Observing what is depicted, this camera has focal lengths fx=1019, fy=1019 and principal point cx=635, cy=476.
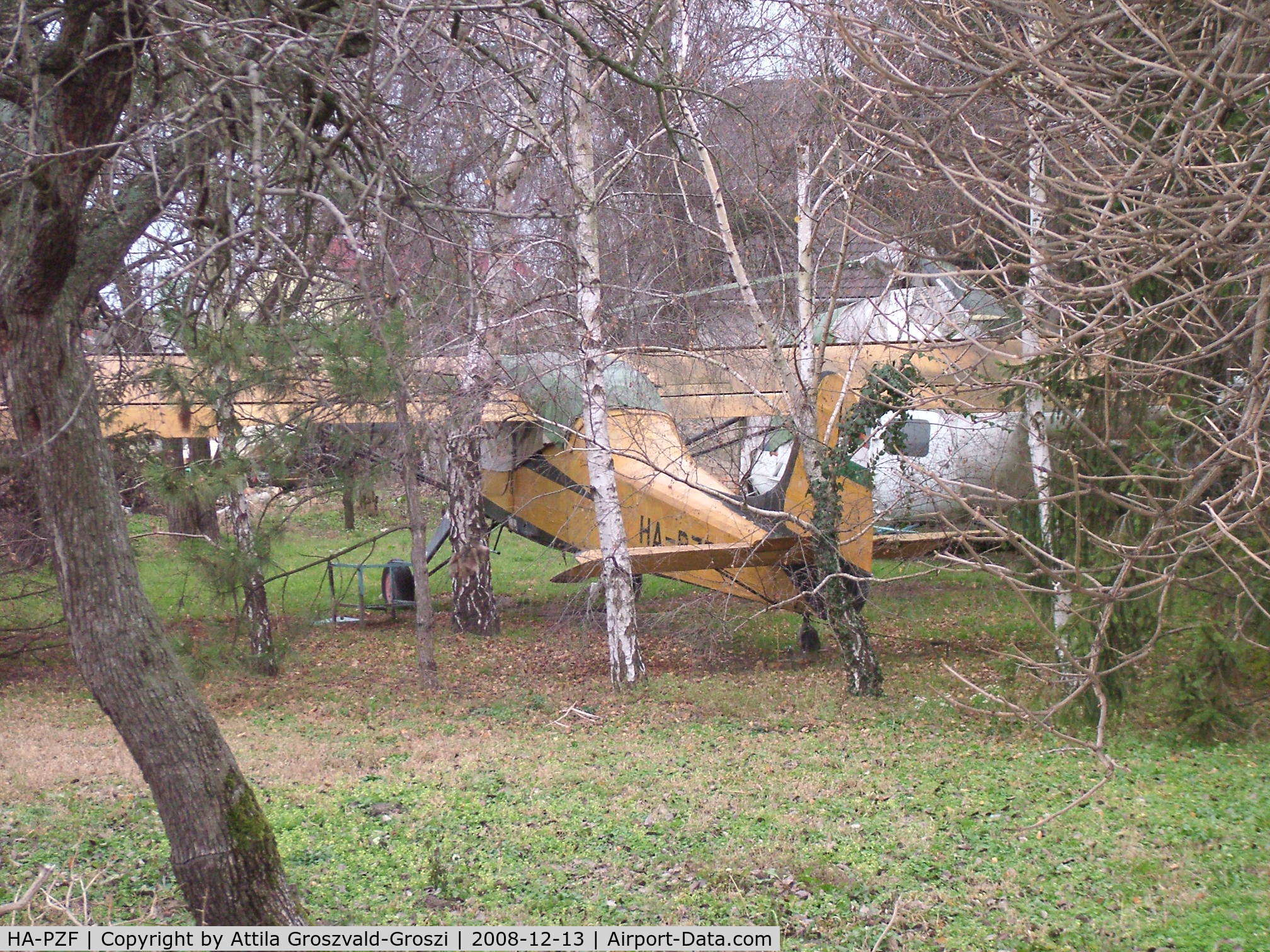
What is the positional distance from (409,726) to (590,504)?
4.63m

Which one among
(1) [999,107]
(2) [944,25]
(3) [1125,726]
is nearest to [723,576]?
(3) [1125,726]

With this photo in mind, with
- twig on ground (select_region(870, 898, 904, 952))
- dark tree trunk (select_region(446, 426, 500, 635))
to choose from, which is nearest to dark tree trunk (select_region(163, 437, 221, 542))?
dark tree trunk (select_region(446, 426, 500, 635))

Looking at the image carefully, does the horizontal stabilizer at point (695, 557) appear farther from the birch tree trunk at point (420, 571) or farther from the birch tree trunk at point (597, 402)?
the birch tree trunk at point (420, 571)

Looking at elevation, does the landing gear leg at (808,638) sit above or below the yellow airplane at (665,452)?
below

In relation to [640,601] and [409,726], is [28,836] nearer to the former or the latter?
[409,726]

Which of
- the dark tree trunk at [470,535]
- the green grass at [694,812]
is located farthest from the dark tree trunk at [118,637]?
the dark tree trunk at [470,535]

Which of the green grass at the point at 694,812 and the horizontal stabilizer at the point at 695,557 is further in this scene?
the horizontal stabilizer at the point at 695,557

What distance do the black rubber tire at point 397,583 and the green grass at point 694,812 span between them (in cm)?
457

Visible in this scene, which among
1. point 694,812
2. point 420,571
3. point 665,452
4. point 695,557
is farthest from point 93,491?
point 665,452

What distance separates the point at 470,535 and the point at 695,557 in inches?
169

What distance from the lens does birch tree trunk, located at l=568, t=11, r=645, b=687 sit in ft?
34.8

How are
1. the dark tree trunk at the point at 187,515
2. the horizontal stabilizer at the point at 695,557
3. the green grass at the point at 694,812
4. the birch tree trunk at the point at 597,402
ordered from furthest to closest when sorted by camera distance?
the horizontal stabilizer at the point at 695,557 < the dark tree trunk at the point at 187,515 < the birch tree trunk at the point at 597,402 < the green grass at the point at 694,812

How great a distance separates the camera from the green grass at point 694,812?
5.12 m

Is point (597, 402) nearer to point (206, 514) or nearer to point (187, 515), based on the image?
point (206, 514)
